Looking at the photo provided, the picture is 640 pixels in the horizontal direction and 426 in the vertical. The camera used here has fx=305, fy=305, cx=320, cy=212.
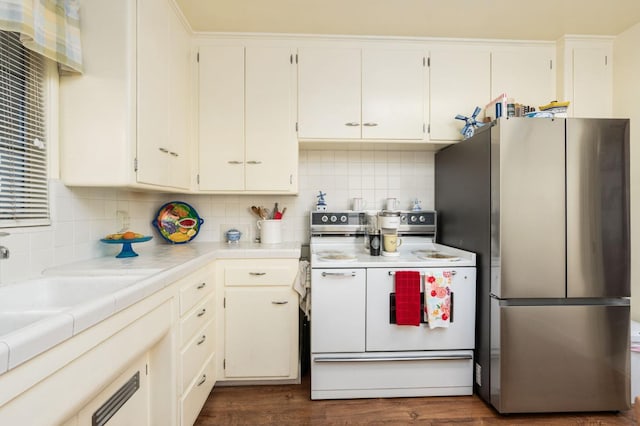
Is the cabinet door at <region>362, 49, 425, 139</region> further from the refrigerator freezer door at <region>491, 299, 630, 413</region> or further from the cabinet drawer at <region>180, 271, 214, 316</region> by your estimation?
the cabinet drawer at <region>180, 271, 214, 316</region>

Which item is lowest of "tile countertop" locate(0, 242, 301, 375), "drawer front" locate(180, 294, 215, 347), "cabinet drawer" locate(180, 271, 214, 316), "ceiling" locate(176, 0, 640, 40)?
"drawer front" locate(180, 294, 215, 347)

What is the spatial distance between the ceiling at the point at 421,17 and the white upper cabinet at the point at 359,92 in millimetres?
165

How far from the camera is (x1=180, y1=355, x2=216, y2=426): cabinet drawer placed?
1495 millimetres

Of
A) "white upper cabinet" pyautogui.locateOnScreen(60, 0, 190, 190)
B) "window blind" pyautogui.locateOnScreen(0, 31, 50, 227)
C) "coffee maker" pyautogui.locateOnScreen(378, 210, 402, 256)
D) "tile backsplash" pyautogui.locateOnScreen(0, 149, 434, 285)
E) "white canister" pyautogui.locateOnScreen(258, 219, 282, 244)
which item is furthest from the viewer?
"tile backsplash" pyautogui.locateOnScreen(0, 149, 434, 285)

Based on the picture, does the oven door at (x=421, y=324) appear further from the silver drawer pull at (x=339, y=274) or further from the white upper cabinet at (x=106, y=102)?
the white upper cabinet at (x=106, y=102)

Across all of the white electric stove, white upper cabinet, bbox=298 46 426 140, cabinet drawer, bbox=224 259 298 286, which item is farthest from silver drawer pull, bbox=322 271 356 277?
white upper cabinet, bbox=298 46 426 140

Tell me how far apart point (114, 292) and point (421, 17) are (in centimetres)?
233

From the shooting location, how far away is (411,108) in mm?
2297

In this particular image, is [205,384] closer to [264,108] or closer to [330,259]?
[330,259]

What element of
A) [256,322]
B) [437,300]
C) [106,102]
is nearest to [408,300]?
[437,300]

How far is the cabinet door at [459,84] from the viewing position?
2.30 metres

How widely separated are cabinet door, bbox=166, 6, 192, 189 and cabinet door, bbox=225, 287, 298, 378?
875mm

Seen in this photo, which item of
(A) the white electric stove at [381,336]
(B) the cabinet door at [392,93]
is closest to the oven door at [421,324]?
(A) the white electric stove at [381,336]

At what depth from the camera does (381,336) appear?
Result: 6.19ft
